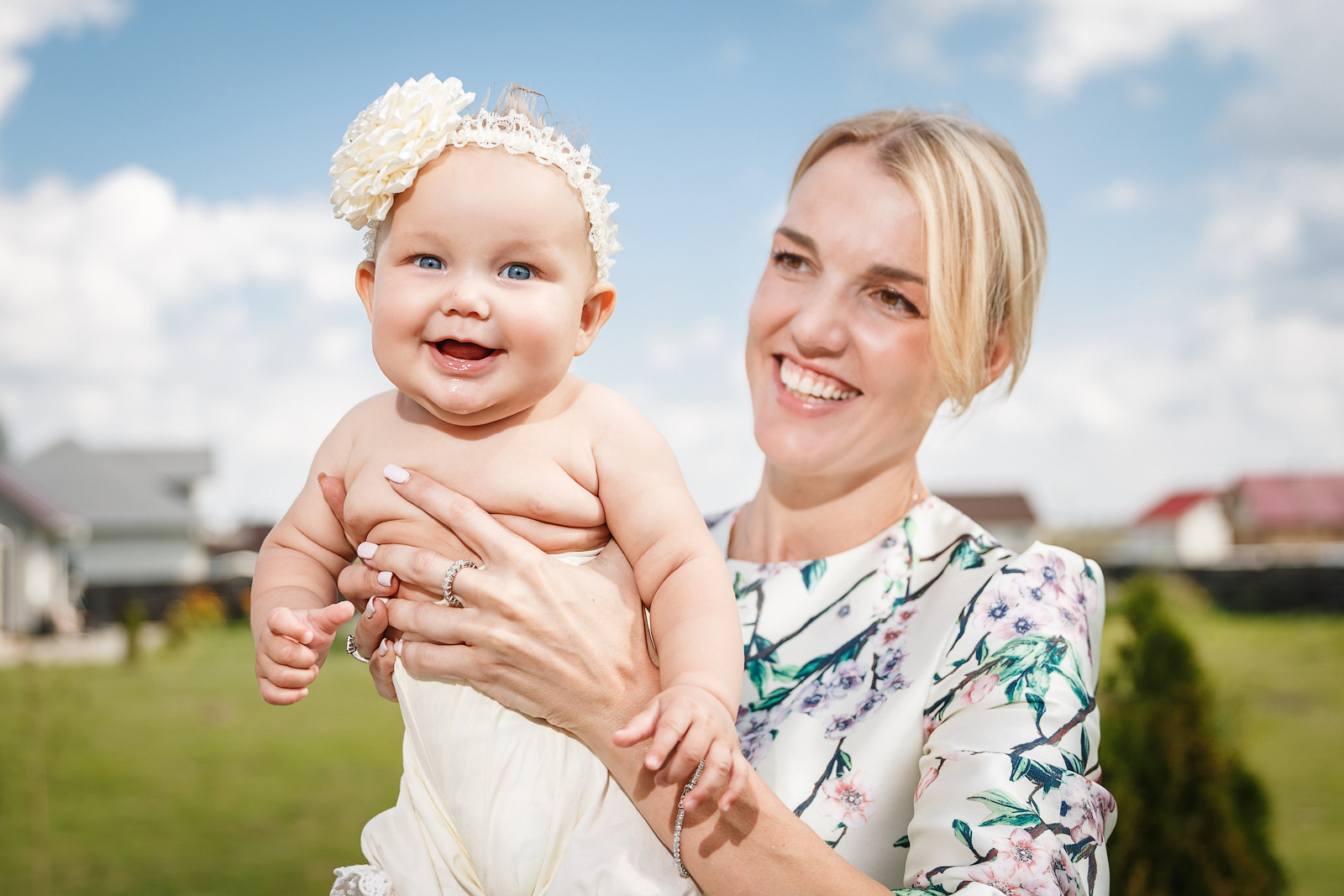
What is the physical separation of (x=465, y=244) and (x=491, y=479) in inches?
17.2

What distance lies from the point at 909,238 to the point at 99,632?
2709 cm

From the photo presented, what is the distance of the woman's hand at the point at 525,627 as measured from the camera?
1.81m

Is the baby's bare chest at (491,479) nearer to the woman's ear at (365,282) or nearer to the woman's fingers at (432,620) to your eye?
the woman's fingers at (432,620)

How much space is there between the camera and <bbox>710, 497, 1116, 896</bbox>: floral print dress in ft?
5.80

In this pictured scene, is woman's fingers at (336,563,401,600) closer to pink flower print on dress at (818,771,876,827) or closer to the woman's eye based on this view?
pink flower print on dress at (818,771,876,827)

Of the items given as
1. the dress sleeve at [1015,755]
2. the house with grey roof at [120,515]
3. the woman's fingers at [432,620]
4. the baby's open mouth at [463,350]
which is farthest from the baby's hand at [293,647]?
the house with grey roof at [120,515]

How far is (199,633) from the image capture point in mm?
24125

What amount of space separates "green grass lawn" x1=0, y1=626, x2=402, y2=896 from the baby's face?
326 inches

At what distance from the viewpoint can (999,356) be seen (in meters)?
2.65

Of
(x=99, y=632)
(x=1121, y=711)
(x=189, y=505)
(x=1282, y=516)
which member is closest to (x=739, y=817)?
(x=1121, y=711)

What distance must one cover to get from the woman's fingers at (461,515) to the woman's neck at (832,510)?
0.94 meters

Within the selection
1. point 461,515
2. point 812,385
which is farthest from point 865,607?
point 461,515

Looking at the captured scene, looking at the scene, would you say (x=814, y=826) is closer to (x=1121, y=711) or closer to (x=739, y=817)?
(x=739, y=817)

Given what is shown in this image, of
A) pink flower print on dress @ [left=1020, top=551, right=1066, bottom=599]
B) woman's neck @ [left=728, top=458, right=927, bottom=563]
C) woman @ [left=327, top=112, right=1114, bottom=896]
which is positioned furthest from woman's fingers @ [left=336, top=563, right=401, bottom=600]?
pink flower print on dress @ [left=1020, top=551, right=1066, bottom=599]
